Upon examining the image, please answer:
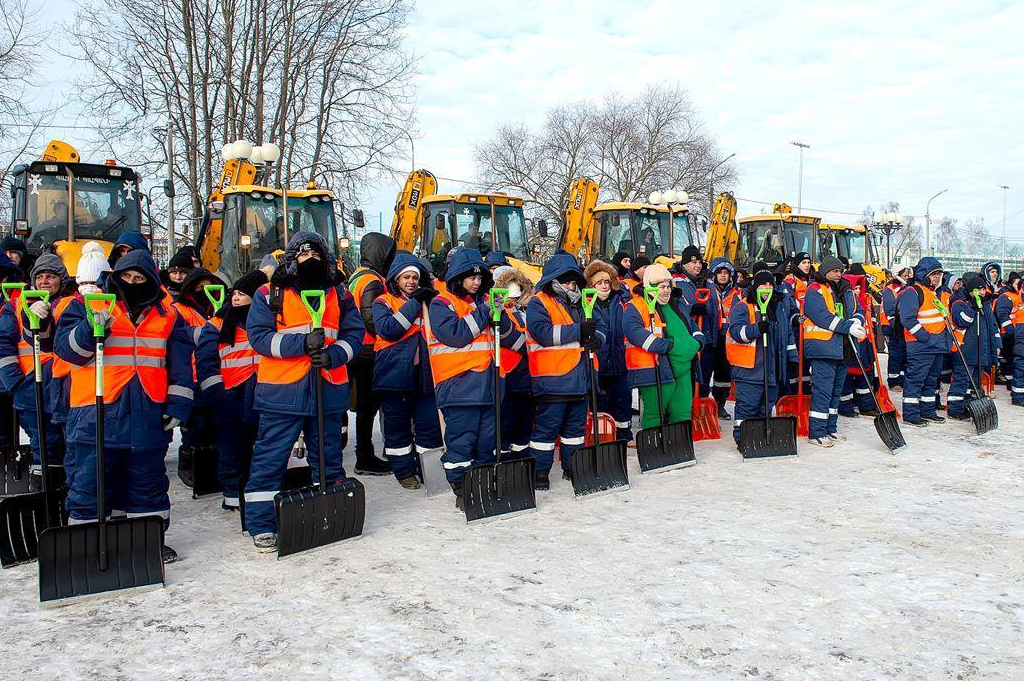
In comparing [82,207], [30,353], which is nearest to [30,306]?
[30,353]

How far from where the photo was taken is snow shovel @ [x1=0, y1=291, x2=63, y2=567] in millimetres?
4477

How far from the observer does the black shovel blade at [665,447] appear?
21.6ft

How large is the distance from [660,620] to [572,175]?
1582 inches

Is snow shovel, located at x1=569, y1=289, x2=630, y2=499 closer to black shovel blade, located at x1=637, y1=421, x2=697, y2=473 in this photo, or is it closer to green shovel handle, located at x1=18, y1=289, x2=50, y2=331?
black shovel blade, located at x1=637, y1=421, x2=697, y2=473

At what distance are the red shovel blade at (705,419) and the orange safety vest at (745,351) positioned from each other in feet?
2.52

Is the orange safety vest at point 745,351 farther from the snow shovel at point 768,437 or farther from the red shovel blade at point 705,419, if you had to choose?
the red shovel blade at point 705,419

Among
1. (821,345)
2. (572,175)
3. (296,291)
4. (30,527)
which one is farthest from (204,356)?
(572,175)

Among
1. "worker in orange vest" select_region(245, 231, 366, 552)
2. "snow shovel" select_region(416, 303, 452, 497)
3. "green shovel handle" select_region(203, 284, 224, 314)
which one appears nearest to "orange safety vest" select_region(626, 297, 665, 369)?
"snow shovel" select_region(416, 303, 452, 497)

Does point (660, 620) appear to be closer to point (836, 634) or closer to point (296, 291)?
point (836, 634)

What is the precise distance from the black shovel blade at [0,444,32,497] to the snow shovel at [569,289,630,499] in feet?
14.3

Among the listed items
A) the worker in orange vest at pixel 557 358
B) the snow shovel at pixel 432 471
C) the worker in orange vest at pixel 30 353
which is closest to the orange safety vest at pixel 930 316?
the worker in orange vest at pixel 557 358

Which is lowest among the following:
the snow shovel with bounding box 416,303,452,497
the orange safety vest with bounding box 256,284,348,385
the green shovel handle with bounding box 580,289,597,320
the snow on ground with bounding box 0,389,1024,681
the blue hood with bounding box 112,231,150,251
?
the snow on ground with bounding box 0,389,1024,681

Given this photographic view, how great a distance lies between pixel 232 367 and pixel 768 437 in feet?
15.7

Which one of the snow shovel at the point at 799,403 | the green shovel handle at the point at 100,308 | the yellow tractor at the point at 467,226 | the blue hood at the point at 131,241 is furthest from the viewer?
the yellow tractor at the point at 467,226
